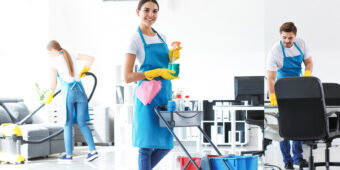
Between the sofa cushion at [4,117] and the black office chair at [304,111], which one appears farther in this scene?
the sofa cushion at [4,117]

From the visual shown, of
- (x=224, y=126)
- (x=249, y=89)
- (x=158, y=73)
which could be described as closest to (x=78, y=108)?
(x=224, y=126)

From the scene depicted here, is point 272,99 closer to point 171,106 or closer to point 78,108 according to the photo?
point 171,106

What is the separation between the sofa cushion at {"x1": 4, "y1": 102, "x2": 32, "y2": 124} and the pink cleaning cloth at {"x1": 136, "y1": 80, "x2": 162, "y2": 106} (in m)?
3.32

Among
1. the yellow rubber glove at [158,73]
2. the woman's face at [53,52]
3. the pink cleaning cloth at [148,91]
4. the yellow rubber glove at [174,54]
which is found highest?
the woman's face at [53,52]

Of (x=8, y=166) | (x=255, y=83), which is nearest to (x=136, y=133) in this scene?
(x=255, y=83)

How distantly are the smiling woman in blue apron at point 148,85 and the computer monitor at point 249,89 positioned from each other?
1572 mm

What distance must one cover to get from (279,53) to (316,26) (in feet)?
1.19

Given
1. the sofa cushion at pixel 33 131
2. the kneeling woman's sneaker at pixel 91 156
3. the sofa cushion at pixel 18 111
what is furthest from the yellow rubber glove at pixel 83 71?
the sofa cushion at pixel 18 111

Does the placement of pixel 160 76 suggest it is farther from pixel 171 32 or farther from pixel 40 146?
pixel 40 146

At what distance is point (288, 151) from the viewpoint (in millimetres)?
3951

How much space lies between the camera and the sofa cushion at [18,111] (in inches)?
219

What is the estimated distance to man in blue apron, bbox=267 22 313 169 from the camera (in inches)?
146

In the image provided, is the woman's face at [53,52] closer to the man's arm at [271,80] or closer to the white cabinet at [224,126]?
the white cabinet at [224,126]

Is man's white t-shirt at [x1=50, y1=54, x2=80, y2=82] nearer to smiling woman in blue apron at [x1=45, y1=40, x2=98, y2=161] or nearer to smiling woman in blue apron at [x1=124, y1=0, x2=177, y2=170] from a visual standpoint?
smiling woman in blue apron at [x1=45, y1=40, x2=98, y2=161]
